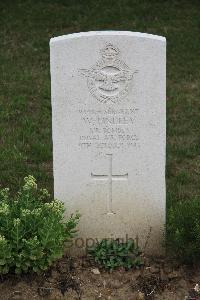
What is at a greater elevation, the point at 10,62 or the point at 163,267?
the point at 10,62

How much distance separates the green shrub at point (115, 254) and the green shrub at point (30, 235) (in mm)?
359

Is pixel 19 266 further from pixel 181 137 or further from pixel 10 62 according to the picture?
pixel 10 62

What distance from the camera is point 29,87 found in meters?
8.64

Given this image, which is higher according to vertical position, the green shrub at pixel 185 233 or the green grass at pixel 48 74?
the green grass at pixel 48 74

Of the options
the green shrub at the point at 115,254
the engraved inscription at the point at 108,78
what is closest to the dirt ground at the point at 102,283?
the green shrub at the point at 115,254

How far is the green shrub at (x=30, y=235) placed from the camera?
4.51 metres

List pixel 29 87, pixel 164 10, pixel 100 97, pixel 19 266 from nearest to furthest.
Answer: pixel 19 266 → pixel 100 97 → pixel 29 87 → pixel 164 10

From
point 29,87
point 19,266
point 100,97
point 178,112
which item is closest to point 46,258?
point 19,266

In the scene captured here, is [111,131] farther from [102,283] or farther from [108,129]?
[102,283]

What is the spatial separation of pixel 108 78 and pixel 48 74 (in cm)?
428

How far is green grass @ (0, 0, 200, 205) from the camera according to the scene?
6707 millimetres

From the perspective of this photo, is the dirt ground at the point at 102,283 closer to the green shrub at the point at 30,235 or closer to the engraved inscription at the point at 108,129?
the green shrub at the point at 30,235

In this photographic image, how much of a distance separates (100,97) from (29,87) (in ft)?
12.7

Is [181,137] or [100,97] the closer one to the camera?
[100,97]
